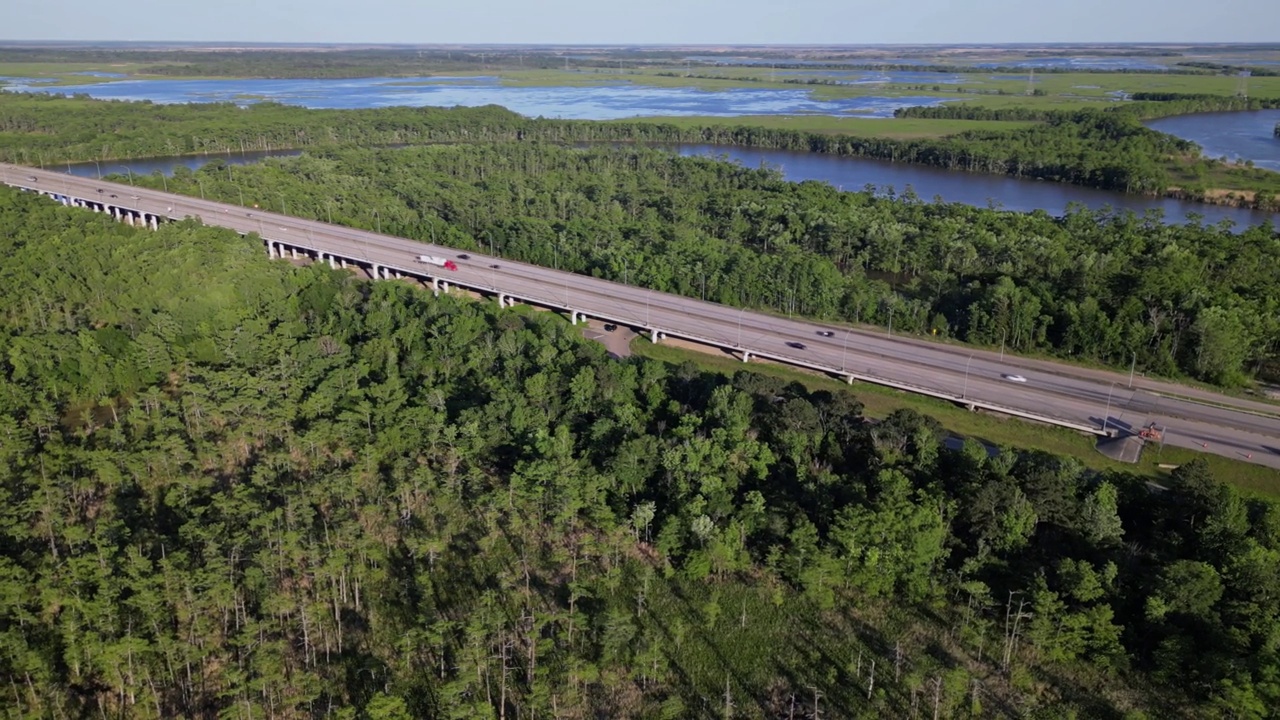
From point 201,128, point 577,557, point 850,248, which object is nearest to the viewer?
point 577,557

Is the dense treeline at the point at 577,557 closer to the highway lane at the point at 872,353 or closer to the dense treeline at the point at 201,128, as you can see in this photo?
the highway lane at the point at 872,353

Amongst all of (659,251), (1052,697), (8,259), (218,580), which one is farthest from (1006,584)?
(8,259)

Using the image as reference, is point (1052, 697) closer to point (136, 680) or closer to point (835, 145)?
point (136, 680)

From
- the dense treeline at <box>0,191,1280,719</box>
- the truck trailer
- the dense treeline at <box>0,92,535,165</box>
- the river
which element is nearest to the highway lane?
the truck trailer

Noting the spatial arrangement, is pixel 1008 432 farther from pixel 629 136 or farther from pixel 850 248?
pixel 629 136

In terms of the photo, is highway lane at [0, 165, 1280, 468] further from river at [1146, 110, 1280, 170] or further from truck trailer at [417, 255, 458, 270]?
river at [1146, 110, 1280, 170]

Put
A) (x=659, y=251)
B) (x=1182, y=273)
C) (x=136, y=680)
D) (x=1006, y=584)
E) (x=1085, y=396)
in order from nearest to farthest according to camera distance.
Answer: (x=136, y=680) → (x=1006, y=584) → (x=1085, y=396) → (x=1182, y=273) → (x=659, y=251)

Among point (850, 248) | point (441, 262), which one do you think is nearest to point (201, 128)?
point (441, 262)
